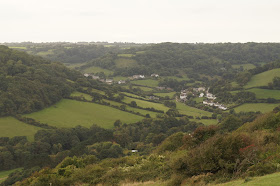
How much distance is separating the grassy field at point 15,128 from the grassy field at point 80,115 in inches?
183

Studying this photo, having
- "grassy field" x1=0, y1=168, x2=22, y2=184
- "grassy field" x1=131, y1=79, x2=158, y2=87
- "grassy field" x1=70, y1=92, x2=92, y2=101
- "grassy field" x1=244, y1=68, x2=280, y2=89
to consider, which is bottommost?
"grassy field" x1=0, y1=168, x2=22, y2=184

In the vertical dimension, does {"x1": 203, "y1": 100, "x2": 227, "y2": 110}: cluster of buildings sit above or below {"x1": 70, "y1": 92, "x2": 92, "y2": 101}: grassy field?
below

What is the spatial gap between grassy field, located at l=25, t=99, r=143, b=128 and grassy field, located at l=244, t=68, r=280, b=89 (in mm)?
50751

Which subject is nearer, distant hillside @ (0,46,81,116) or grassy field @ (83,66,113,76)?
distant hillside @ (0,46,81,116)

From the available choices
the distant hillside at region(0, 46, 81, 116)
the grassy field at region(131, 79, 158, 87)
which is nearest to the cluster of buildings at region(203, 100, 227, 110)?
the grassy field at region(131, 79, 158, 87)

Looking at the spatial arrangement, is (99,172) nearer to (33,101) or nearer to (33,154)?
(33,154)

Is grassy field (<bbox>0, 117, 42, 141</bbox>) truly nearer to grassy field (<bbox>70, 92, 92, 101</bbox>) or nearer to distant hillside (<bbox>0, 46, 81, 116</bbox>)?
distant hillside (<bbox>0, 46, 81, 116</bbox>)

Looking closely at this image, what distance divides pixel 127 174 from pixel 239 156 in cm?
875

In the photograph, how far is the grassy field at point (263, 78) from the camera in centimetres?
9744

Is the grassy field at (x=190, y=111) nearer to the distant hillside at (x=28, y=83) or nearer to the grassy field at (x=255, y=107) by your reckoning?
the grassy field at (x=255, y=107)

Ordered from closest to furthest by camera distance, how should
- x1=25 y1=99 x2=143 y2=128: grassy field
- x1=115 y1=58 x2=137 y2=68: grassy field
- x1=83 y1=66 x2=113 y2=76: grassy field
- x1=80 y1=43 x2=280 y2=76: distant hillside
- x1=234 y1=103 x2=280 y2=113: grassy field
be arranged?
1. x1=25 y1=99 x2=143 y2=128: grassy field
2. x1=234 y1=103 x2=280 y2=113: grassy field
3. x1=83 y1=66 x2=113 y2=76: grassy field
4. x1=80 y1=43 x2=280 y2=76: distant hillside
5. x1=115 y1=58 x2=137 y2=68: grassy field

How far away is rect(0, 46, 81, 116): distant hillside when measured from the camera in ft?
219

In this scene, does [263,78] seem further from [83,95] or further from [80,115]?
[80,115]

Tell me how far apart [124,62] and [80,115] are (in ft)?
344
